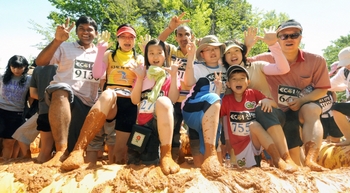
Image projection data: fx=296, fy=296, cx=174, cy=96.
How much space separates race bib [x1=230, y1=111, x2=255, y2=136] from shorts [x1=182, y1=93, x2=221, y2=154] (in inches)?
15.1

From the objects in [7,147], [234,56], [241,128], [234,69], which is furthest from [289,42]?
[7,147]

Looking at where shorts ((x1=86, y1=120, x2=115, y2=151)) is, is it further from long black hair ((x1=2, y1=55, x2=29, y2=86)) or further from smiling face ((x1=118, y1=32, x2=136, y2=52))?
long black hair ((x1=2, y1=55, x2=29, y2=86))

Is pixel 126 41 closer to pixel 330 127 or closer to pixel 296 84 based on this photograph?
pixel 296 84

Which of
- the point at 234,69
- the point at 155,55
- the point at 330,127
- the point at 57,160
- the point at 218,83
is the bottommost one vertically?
the point at 57,160

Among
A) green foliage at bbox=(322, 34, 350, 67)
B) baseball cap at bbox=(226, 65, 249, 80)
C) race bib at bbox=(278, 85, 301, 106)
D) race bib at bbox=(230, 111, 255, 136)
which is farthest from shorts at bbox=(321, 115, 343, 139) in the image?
green foliage at bbox=(322, 34, 350, 67)

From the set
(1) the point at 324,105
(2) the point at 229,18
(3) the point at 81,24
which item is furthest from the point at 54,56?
(2) the point at 229,18

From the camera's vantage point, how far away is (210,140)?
108 inches

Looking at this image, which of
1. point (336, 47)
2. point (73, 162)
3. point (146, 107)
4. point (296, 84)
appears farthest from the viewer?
point (336, 47)

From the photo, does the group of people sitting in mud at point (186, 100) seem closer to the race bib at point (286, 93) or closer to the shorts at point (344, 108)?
the race bib at point (286, 93)

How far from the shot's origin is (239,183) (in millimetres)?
2549

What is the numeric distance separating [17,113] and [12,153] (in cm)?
72

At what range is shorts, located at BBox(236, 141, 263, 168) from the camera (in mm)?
3281

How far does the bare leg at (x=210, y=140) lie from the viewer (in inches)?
102

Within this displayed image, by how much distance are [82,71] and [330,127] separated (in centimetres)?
453
